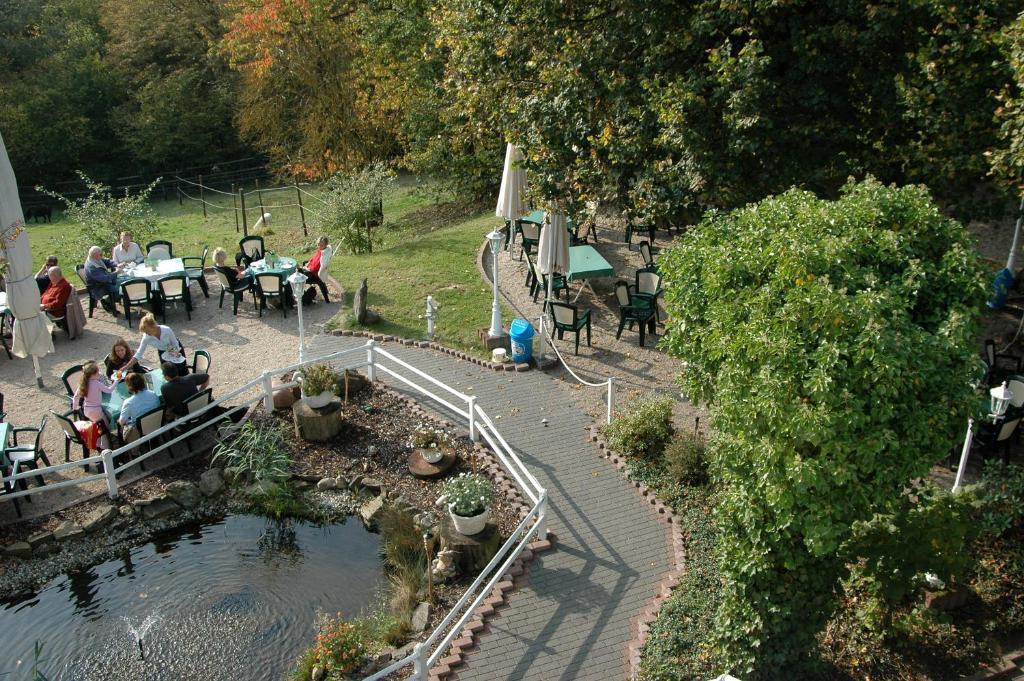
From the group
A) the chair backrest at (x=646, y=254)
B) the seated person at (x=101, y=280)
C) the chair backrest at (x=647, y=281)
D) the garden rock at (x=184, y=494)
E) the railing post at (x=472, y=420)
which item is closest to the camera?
the garden rock at (x=184, y=494)

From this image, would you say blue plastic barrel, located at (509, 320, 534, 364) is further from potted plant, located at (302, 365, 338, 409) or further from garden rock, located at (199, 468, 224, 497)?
garden rock, located at (199, 468, 224, 497)

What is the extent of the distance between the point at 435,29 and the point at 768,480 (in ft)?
64.5

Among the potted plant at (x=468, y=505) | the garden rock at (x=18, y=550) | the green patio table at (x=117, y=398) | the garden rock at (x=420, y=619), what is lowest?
the garden rock at (x=420, y=619)

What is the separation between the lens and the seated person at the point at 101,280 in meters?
16.9

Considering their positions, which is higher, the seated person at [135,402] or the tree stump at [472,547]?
the seated person at [135,402]

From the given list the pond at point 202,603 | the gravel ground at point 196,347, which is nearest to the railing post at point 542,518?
the pond at point 202,603

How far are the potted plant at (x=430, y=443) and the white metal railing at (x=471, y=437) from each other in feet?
1.53

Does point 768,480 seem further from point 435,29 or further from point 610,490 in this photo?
point 435,29

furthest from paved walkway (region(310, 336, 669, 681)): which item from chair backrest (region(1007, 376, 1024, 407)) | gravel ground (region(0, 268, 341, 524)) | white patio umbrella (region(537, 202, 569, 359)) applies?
chair backrest (region(1007, 376, 1024, 407))

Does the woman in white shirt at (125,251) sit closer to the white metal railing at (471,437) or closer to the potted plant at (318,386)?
the white metal railing at (471,437)

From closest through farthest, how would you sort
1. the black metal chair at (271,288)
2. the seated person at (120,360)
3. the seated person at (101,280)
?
the seated person at (120,360) < the seated person at (101,280) < the black metal chair at (271,288)

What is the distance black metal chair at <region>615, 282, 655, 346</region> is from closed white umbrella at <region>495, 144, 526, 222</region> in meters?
2.38

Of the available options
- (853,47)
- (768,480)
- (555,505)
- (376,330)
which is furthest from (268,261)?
(768,480)

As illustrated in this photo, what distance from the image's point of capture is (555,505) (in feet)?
37.7
